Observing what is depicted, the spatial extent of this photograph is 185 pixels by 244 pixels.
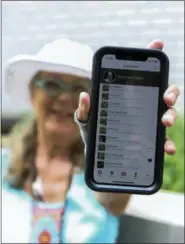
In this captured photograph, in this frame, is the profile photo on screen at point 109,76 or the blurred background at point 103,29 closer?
the profile photo on screen at point 109,76

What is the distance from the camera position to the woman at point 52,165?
1.13 m

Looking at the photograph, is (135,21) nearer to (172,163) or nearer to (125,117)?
(172,163)

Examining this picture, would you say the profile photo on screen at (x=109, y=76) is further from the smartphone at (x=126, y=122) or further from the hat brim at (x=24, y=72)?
the hat brim at (x=24, y=72)

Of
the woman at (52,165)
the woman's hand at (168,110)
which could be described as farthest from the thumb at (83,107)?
the woman at (52,165)

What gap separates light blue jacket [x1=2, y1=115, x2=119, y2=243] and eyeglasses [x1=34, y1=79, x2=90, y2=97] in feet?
0.50

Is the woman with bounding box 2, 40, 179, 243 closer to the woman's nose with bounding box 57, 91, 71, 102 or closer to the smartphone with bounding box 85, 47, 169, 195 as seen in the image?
the woman's nose with bounding box 57, 91, 71, 102

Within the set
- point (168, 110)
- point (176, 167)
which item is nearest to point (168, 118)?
point (168, 110)

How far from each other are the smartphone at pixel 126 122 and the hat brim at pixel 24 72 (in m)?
0.48

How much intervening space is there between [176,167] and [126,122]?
1.71ft

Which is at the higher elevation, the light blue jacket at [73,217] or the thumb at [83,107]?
the thumb at [83,107]

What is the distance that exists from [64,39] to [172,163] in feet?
1.07

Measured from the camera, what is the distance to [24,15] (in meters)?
1.17

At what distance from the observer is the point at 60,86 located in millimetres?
1142

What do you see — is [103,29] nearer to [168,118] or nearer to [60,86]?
[60,86]
